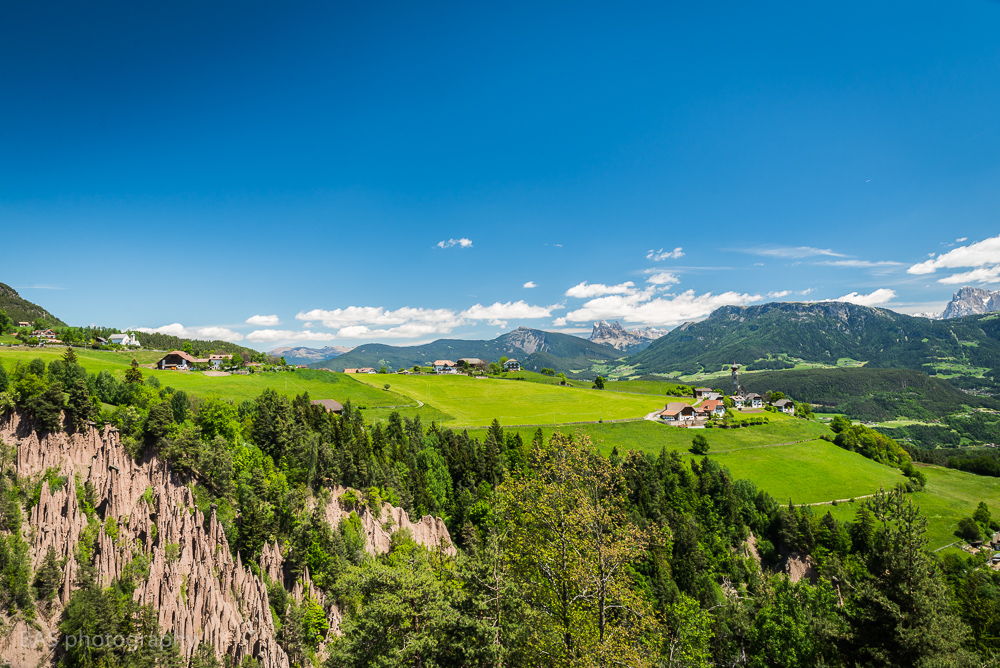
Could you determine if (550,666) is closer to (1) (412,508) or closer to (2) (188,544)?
(2) (188,544)

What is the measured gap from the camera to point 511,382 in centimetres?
12694

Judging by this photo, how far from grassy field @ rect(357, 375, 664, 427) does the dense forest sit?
59.9ft

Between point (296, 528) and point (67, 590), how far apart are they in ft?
52.4

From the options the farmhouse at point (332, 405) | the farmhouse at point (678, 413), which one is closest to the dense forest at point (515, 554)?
the farmhouse at point (332, 405)

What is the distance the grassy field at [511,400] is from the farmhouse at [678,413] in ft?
17.2

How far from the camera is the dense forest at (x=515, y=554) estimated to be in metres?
15.8

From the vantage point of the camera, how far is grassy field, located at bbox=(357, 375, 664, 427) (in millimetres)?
92750

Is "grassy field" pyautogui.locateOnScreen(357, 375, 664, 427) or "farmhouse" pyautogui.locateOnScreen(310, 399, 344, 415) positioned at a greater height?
"farmhouse" pyautogui.locateOnScreen(310, 399, 344, 415)

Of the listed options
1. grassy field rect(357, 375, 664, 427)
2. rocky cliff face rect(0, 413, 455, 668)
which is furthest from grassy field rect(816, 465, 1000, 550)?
rocky cliff face rect(0, 413, 455, 668)

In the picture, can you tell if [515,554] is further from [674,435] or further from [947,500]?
[947,500]

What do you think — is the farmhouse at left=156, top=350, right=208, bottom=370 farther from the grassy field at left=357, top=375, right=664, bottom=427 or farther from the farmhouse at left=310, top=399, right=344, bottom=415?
the grassy field at left=357, top=375, right=664, bottom=427

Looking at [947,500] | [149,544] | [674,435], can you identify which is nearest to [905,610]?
[149,544]

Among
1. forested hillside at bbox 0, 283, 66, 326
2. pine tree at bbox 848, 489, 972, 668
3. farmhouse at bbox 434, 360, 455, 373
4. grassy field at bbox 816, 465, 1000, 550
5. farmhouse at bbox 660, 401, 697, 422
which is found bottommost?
grassy field at bbox 816, 465, 1000, 550

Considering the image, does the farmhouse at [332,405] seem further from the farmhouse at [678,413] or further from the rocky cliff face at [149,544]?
the farmhouse at [678,413]
